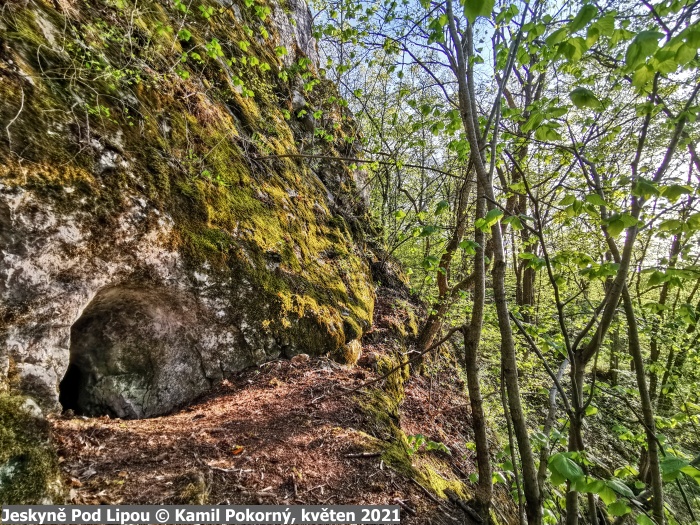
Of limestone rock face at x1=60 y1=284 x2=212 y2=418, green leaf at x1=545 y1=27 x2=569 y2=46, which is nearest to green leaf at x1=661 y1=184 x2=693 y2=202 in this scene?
green leaf at x1=545 y1=27 x2=569 y2=46

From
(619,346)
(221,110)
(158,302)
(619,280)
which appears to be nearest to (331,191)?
(221,110)

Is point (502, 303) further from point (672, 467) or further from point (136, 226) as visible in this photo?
point (136, 226)

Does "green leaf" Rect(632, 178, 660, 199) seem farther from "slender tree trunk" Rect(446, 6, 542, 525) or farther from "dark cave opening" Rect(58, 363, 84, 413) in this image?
"dark cave opening" Rect(58, 363, 84, 413)

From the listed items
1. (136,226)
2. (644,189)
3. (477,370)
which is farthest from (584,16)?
(136,226)

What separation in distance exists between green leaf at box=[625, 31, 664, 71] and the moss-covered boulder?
10.6ft

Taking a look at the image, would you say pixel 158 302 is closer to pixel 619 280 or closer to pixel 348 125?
pixel 619 280

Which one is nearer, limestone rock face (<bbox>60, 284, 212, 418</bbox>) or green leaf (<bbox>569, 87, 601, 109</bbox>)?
green leaf (<bbox>569, 87, 601, 109</bbox>)

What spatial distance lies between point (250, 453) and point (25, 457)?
1307mm

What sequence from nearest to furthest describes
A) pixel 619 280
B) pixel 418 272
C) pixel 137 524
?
1. pixel 137 524
2. pixel 619 280
3. pixel 418 272

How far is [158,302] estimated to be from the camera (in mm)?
3271

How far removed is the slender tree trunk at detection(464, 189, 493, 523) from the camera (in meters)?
2.59

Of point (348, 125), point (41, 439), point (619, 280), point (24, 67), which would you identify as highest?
point (348, 125)

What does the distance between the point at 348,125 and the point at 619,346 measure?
44.5 feet
